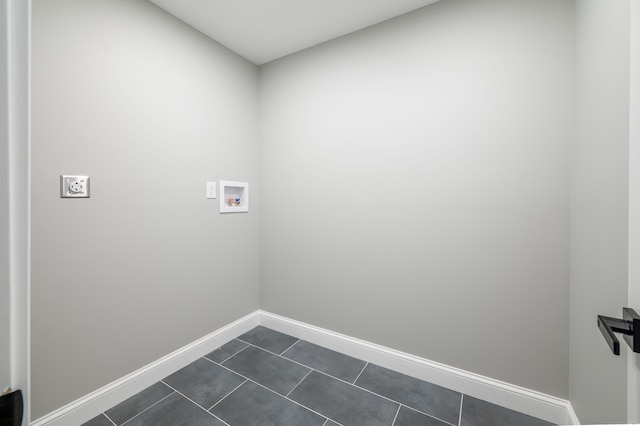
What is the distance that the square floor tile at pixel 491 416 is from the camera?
4.84 ft

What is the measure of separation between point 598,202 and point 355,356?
5.94 ft

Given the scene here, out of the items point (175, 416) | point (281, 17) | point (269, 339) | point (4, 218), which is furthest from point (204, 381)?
point (281, 17)

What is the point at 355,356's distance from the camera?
2109 millimetres

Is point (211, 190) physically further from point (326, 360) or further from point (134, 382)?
point (326, 360)

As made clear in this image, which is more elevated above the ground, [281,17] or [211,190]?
[281,17]

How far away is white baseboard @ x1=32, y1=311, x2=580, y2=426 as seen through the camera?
1.46 metres

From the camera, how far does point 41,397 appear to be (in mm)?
1348

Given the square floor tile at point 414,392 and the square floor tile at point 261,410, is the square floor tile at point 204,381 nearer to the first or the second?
the square floor tile at point 261,410

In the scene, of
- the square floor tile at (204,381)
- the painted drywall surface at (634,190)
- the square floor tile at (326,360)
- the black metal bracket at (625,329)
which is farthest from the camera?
the square floor tile at (326,360)

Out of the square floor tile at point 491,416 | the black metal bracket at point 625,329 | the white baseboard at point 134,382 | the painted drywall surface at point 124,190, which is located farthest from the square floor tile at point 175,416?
the black metal bracket at point 625,329

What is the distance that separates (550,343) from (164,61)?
3087mm

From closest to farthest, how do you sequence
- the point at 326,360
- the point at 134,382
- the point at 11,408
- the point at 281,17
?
the point at 11,408, the point at 134,382, the point at 281,17, the point at 326,360

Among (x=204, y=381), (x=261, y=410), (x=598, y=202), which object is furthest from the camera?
(x=204, y=381)

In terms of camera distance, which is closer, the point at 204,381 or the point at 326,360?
the point at 204,381
